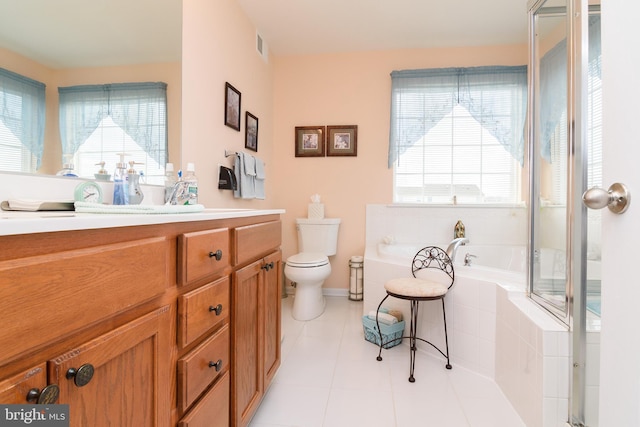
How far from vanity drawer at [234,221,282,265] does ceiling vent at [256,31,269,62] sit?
204cm

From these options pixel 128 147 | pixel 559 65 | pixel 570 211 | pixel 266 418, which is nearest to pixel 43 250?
pixel 128 147

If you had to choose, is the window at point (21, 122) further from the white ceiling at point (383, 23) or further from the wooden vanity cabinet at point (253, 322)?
the white ceiling at point (383, 23)

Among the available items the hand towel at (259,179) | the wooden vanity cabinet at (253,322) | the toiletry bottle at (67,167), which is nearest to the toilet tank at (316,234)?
the hand towel at (259,179)

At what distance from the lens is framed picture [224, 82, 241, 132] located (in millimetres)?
2217

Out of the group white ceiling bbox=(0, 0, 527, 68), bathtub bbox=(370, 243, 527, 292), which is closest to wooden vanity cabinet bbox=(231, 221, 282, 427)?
white ceiling bbox=(0, 0, 527, 68)

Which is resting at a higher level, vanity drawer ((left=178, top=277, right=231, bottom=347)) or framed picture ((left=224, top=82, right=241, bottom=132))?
framed picture ((left=224, top=82, right=241, bottom=132))

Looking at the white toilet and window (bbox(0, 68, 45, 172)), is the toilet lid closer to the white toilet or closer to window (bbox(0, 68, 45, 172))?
the white toilet

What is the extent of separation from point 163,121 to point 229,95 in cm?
88

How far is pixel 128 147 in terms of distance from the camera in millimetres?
1289

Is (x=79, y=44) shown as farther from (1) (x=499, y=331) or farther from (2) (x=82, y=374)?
(1) (x=499, y=331)

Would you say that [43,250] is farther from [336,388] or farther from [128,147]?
[336,388]

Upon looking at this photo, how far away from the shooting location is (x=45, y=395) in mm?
460

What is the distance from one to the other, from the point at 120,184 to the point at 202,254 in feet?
2.04

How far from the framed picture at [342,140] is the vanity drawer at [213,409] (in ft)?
Result: 8.36
